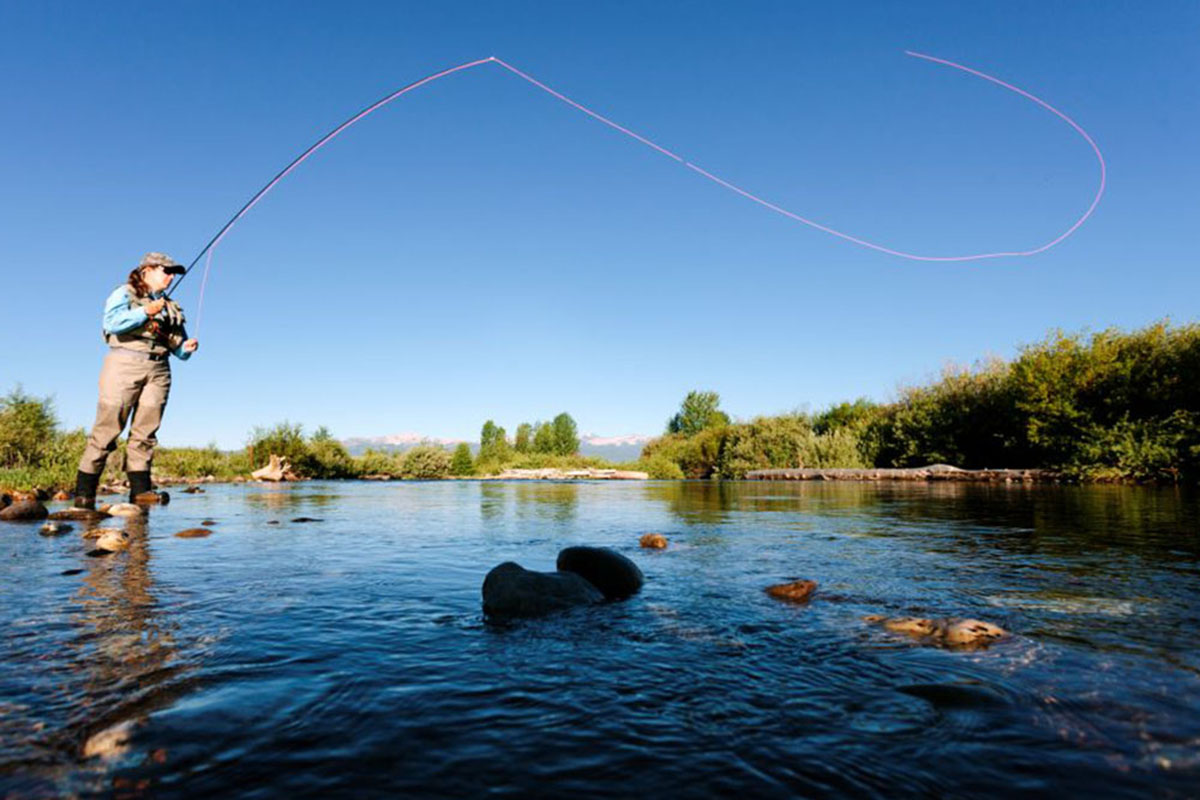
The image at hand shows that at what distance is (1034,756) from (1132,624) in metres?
2.73

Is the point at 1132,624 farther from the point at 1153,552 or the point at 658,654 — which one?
the point at 1153,552

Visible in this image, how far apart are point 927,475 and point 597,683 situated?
1455 inches

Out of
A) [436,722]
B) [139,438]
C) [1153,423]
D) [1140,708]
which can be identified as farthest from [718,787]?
[1153,423]

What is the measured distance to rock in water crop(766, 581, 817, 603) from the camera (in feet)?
17.7

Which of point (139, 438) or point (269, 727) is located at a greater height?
point (139, 438)

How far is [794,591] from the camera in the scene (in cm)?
549

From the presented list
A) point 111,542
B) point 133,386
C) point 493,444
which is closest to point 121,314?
point 133,386

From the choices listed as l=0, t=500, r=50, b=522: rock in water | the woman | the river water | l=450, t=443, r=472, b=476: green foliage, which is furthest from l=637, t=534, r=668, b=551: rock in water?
l=450, t=443, r=472, b=476: green foliage

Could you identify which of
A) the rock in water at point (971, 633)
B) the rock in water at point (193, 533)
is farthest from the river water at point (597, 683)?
the rock in water at point (193, 533)

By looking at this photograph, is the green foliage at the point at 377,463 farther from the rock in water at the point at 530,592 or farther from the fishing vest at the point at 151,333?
the rock in water at the point at 530,592

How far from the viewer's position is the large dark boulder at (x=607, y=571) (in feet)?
19.3

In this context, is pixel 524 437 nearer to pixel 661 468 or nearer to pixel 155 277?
pixel 661 468

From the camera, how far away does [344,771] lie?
7.72 ft

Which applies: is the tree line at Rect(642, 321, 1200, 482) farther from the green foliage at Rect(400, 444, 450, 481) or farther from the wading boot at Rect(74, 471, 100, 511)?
the wading boot at Rect(74, 471, 100, 511)
